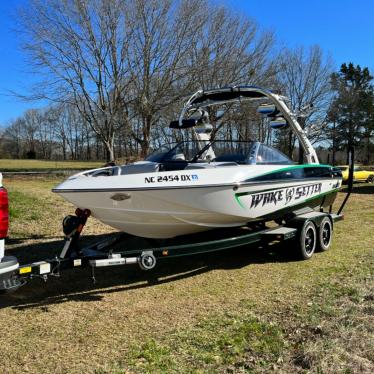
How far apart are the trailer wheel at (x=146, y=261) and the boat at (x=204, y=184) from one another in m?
0.47

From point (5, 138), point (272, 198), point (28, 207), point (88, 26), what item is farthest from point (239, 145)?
point (5, 138)

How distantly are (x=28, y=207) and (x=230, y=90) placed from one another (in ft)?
17.4

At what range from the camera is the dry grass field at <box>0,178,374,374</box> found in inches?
143

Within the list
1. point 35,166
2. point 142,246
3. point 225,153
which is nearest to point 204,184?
point 225,153

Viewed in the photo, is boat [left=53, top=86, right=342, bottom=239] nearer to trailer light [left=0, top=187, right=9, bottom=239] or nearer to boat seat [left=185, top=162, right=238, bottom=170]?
boat seat [left=185, top=162, right=238, bottom=170]

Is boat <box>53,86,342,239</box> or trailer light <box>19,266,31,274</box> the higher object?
boat <box>53,86,342,239</box>

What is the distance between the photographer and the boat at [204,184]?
5148mm

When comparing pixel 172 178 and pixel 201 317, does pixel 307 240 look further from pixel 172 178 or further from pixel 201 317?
pixel 201 317

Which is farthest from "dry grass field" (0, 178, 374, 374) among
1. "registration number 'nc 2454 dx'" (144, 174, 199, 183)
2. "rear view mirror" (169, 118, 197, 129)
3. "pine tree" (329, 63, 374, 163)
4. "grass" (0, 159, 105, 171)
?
"pine tree" (329, 63, 374, 163)

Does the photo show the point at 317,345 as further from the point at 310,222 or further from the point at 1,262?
the point at 310,222

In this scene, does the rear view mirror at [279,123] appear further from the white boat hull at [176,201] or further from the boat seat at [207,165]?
the boat seat at [207,165]

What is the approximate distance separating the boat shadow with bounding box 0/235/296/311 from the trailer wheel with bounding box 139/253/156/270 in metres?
0.60

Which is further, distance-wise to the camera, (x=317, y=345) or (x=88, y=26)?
(x=88, y=26)

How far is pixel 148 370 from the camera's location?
3500 millimetres
